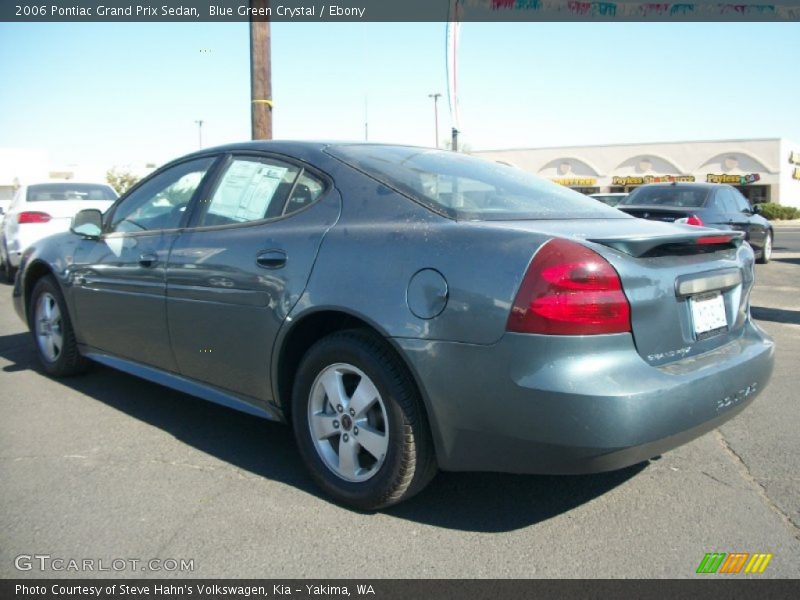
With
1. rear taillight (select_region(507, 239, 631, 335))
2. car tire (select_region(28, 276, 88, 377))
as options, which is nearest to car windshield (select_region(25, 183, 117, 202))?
car tire (select_region(28, 276, 88, 377))

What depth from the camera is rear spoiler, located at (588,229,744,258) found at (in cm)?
254

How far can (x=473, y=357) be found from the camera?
246cm

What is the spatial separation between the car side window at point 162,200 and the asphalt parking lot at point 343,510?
1153 millimetres

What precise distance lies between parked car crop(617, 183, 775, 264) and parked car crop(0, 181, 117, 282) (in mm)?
7363

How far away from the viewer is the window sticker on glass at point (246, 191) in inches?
134

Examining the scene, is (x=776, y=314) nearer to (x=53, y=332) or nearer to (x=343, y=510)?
(x=343, y=510)

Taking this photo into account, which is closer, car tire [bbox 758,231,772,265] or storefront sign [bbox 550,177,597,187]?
car tire [bbox 758,231,772,265]

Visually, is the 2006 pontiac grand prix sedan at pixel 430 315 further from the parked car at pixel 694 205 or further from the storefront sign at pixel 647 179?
the storefront sign at pixel 647 179

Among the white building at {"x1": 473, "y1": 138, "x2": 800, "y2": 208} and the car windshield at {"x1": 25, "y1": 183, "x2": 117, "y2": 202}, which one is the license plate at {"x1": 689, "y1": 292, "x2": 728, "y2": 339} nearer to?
the car windshield at {"x1": 25, "y1": 183, "x2": 117, "y2": 202}

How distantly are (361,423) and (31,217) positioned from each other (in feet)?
28.0

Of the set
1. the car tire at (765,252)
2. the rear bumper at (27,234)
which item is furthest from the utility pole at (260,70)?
the car tire at (765,252)

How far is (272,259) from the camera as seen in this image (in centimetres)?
313
